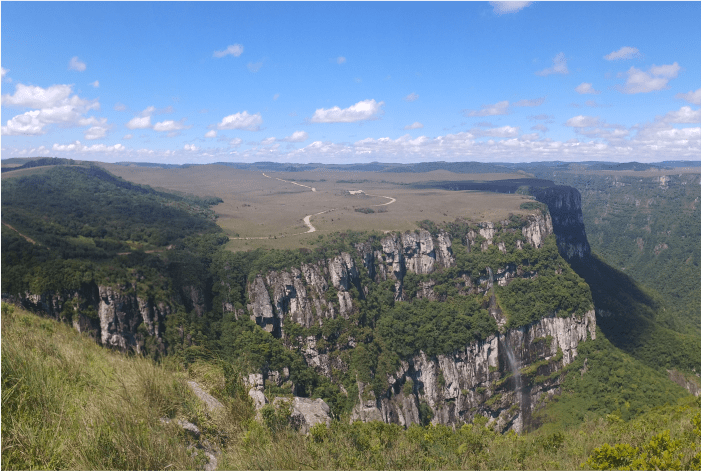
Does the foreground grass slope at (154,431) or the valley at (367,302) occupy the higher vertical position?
the foreground grass slope at (154,431)

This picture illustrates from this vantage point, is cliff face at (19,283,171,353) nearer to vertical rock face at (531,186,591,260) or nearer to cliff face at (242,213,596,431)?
cliff face at (242,213,596,431)

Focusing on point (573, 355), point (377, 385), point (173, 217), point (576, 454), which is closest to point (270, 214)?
point (173, 217)

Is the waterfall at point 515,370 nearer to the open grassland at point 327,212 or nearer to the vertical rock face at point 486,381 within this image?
the vertical rock face at point 486,381

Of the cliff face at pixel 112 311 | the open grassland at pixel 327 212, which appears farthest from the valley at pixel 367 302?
the open grassland at pixel 327 212

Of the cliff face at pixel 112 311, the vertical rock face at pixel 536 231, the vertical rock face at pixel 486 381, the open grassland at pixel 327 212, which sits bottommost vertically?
the vertical rock face at pixel 486 381

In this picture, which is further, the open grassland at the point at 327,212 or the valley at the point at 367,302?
the open grassland at the point at 327,212

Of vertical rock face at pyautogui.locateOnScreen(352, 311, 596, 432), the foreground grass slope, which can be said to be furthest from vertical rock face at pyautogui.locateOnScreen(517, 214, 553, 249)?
the foreground grass slope

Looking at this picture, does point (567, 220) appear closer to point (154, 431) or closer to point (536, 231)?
point (536, 231)
